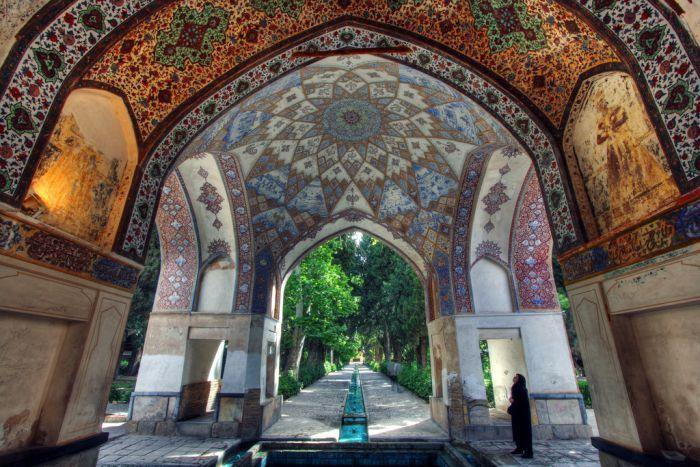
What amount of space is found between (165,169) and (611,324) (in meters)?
5.10

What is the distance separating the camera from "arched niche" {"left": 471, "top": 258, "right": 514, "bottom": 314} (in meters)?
8.23

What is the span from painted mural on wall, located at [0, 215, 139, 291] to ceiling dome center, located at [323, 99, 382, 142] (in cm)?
489

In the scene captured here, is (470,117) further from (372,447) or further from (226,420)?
(226,420)

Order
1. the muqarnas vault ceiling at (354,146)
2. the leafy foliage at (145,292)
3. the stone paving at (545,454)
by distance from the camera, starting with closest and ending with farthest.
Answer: the stone paving at (545,454), the muqarnas vault ceiling at (354,146), the leafy foliage at (145,292)

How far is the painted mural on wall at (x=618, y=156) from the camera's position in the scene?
3066 millimetres

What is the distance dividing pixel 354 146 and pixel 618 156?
5723mm

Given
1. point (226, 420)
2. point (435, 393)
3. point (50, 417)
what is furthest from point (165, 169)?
point (435, 393)

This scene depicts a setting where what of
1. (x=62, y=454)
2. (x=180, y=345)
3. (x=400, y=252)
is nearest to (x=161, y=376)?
(x=180, y=345)

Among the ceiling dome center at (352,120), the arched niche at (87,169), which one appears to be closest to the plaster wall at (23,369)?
the arched niche at (87,169)

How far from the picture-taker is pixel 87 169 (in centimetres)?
356

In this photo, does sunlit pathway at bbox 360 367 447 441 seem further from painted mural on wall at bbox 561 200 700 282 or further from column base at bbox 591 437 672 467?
painted mural on wall at bbox 561 200 700 282

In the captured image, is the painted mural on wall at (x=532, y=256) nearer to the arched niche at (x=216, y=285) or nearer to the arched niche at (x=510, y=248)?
the arched niche at (x=510, y=248)

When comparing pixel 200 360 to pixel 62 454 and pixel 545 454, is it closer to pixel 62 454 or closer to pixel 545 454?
pixel 62 454

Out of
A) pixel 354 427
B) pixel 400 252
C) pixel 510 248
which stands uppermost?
pixel 400 252
